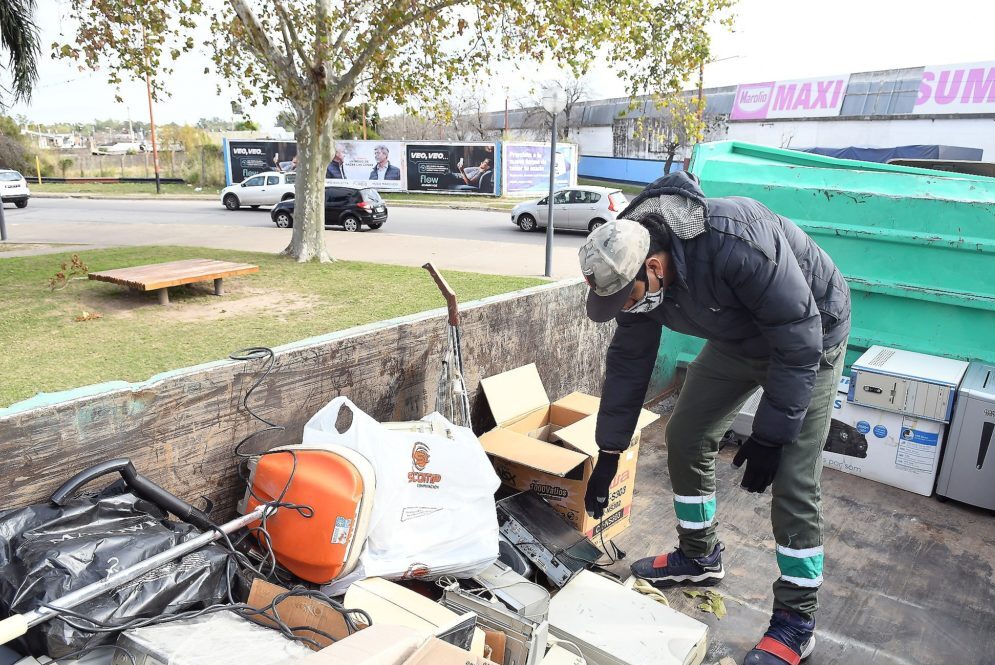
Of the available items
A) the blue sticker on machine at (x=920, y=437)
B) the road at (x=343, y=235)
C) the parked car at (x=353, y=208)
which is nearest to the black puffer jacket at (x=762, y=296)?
the blue sticker on machine at (x=920, y=437)

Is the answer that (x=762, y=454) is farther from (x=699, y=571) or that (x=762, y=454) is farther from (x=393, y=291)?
(x=393, y=291)

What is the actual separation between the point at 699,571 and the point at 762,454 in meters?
0.88

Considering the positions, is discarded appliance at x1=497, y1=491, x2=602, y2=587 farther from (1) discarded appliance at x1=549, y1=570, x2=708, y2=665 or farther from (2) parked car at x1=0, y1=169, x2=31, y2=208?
(2) parked car at x1=0, y1=169, x2=31, y2=208

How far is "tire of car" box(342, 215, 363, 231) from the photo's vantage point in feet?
61.9

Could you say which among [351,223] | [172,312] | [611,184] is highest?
[611,184]

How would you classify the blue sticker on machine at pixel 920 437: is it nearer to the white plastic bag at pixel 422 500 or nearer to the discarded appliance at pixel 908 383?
the discarded appliance at pixel 908 383

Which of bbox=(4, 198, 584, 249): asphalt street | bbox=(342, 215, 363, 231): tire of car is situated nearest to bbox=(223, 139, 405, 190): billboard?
bbox=(4, 198, 584, 249): asphalt street

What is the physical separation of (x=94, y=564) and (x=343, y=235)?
16.8m

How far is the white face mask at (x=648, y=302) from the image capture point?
242 centimetres

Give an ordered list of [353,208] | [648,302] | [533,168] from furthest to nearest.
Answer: [533,168], [353,208], [648,302]

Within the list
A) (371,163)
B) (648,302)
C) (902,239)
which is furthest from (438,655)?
(371,163)

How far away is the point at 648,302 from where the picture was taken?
2441 millimetres

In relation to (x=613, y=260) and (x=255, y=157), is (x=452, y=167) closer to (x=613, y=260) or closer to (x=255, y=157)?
(x=255, y=157)

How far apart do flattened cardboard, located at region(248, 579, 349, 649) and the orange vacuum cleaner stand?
19 centimetres
